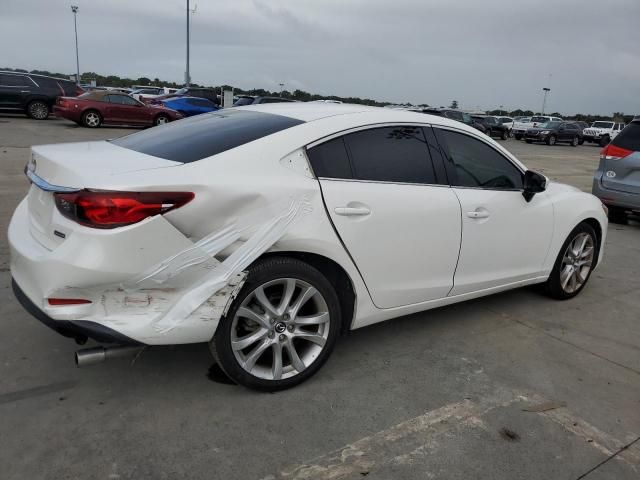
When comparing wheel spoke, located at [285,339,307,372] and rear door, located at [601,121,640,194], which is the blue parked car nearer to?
rear door, located at [601,121,640,194]

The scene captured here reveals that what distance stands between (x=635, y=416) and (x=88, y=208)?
3.06 metres

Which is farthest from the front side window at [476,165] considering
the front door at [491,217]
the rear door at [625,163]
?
the rear door at [625,163]

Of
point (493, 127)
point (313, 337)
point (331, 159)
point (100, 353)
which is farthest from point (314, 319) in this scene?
Answer: point (493, 127)

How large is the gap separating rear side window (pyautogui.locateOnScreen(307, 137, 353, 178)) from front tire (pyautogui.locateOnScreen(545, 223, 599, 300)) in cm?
239

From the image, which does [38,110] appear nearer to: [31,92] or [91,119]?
[31,92]

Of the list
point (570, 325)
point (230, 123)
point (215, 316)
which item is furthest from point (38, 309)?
point (570, 325)

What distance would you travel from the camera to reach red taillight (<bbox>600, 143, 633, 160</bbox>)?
25.0ft

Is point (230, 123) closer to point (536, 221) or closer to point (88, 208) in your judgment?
point (88, 208)

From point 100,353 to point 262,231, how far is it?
99cm

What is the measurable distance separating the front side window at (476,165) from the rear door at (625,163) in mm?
4485

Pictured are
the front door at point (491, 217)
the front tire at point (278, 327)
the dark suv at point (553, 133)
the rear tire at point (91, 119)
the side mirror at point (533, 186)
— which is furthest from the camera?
the dark suv at point (553, 133)

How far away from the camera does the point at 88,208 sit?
95.0 inches

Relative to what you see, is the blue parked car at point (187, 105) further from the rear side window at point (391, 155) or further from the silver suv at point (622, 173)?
the rear side window at point (391, 155)

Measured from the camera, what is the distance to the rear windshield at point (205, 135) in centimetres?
287
